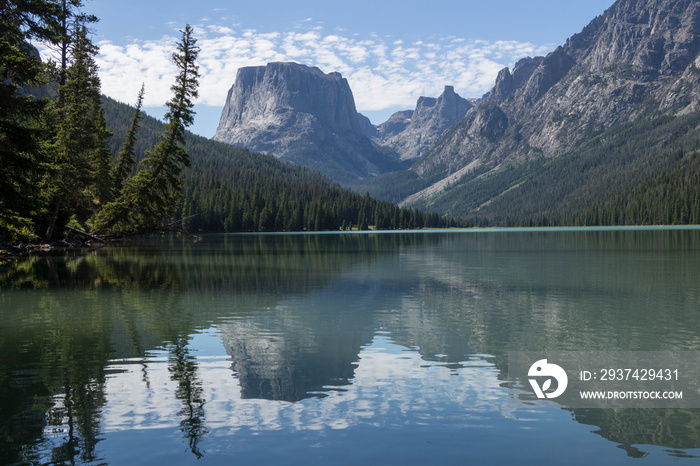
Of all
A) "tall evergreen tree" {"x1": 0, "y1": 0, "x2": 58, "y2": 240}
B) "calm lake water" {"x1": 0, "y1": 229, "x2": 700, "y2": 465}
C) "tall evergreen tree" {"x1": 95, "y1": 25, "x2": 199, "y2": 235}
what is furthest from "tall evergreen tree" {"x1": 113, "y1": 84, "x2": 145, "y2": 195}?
"calm lake water" {"x1": 0, "y1": 229, "x2": 700, "y2": 465}

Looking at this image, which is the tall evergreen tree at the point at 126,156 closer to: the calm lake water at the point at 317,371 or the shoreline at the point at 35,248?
the shoreline at the point at 35,248

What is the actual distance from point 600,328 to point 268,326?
44.0ft

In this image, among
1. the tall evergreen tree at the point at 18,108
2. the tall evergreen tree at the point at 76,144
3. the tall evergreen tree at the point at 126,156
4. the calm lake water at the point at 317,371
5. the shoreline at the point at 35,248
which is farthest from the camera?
the tall evergreen tree at the point at 126,156

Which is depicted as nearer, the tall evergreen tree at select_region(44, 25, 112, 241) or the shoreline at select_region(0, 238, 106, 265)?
the shoreline at select_region(0, 238, 106, 265)

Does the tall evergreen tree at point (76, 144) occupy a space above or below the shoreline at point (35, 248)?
above

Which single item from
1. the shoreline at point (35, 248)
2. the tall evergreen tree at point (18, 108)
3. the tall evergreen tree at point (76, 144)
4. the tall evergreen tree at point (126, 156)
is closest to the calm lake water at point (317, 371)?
the tall evergreen tree at point (18, 108)

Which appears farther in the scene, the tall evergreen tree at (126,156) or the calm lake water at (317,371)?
the tall evergreen tree at (126,156)

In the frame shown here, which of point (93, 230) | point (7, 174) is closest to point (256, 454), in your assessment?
point (7, 174)

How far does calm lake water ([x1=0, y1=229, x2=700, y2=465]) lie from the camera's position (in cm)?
1001

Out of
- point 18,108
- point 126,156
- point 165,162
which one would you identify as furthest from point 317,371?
point 126,156

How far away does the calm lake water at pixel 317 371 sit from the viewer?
32.8 feet

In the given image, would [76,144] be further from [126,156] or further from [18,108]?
[18,108]

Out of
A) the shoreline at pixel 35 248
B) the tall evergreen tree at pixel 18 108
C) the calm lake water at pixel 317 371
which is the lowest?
the calm lake water at pixel 317 371

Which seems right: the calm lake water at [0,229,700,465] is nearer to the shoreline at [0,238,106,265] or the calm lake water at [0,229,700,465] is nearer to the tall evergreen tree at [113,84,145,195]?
the shoreline at [0,238,106,265]
